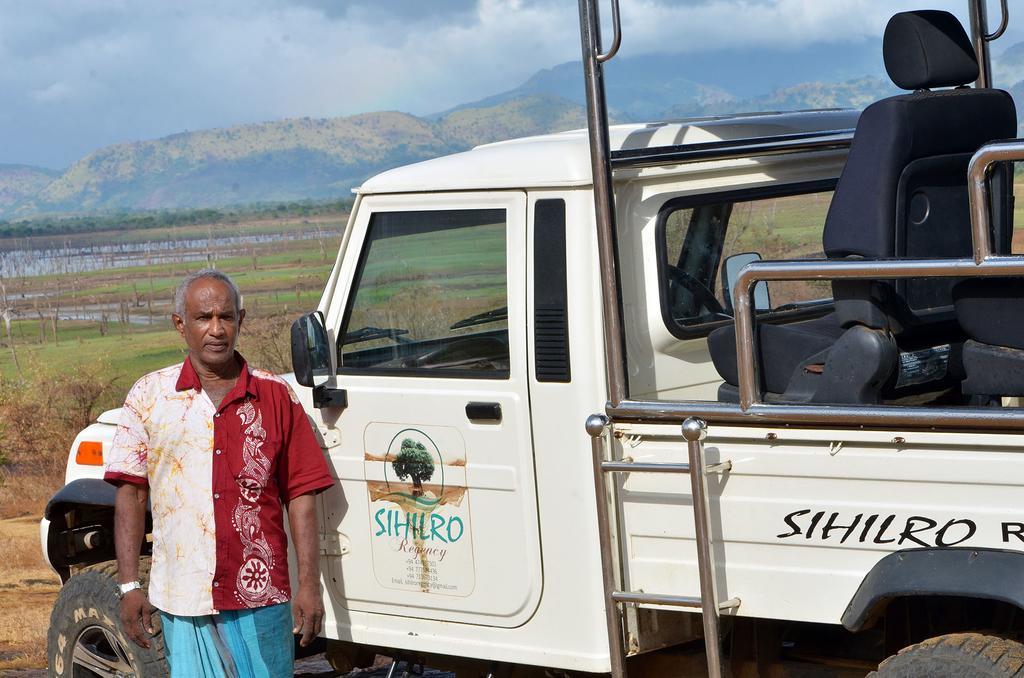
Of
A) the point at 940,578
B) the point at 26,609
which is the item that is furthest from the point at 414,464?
the point at 26,609

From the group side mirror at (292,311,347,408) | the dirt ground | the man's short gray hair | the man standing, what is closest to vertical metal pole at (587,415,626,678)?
the man standing

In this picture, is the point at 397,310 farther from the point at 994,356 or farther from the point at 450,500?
the point at 994,356

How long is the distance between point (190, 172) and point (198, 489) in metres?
184

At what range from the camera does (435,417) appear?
4020 mm

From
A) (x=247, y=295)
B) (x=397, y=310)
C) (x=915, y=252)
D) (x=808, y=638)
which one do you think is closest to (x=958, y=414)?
(x=915, y=252)

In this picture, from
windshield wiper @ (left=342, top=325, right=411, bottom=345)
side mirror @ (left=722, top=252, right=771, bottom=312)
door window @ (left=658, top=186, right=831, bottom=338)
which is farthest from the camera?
side mirror @ (left=722, top=252, right=771, bottom=312)

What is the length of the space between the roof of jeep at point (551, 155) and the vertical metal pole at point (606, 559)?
2.42ft

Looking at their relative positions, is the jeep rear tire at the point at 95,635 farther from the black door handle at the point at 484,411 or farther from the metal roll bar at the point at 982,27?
the metal roll bar at the point at 982,27

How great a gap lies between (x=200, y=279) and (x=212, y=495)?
0.62m

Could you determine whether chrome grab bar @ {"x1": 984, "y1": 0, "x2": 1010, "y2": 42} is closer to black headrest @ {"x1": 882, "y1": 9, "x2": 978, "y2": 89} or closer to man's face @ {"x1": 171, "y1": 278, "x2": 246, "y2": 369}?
black headrest @ {"x1": 882, "y1": 9, "x2": 978, "y2": 89}

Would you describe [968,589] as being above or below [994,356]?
below

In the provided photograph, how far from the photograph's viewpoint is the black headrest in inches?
147

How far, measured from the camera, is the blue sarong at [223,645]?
385 cm

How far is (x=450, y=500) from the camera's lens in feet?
13.1
